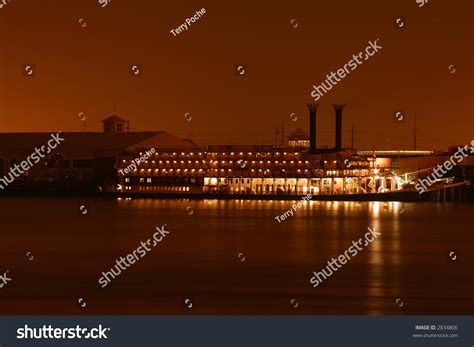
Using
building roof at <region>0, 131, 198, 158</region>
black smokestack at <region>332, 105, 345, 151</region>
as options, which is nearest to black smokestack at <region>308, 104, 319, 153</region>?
black smokestack at <region>332, 105, 345, 151</region>

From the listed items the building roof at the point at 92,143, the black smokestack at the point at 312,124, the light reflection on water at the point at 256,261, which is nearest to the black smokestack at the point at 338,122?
the black smokestack at the point at 312,124

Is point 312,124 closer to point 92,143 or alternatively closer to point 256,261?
point 92,143

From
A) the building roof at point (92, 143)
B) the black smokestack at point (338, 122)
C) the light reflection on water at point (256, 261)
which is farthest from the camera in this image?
the building roof at point (92, 143)

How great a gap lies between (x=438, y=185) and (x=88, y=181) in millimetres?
17635

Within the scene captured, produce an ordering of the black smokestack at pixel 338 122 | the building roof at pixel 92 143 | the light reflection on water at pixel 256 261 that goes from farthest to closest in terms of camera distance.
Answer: the building roof at pixel 92 143
the black smokestack at pixel 338 122
the light reflection on water at pixel 256 261

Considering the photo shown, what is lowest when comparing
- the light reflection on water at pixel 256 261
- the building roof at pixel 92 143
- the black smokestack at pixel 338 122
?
the light reflection on water at pixel 256 261

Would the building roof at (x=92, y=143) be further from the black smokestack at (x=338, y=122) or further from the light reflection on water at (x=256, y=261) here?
the light reflection on water at (x=256, y=261)

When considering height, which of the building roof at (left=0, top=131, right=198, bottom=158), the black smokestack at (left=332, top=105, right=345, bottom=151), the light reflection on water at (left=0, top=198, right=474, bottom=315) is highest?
the black smokestack at (left=332, top=105, right=345, bottom=151)

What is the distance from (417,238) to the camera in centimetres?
2138

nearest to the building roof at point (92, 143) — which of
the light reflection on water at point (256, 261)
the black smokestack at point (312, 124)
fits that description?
the black smokestack at point (312, 124)

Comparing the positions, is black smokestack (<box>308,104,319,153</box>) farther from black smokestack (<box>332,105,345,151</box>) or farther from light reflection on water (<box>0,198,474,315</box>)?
light reflection on water (<box>0,198,474,315</box>)

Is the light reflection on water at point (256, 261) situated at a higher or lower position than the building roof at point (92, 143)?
lower

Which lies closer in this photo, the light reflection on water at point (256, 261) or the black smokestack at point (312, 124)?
the light reflection on water at point (256, 261)

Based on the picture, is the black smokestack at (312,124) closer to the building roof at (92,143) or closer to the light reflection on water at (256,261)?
the building roof at (92,143)
